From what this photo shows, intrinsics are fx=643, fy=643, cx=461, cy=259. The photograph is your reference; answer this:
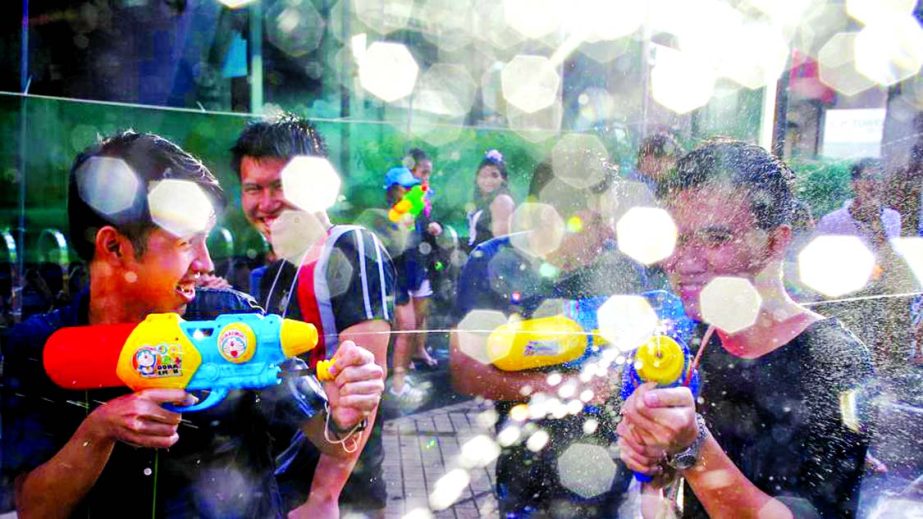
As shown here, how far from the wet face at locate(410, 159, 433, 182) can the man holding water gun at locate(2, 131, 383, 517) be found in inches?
154

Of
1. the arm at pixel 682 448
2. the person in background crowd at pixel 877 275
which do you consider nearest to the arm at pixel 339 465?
the arm at pixel 682 448

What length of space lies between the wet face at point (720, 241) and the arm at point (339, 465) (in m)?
0.69

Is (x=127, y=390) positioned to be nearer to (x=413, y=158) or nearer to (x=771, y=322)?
(x=771, y=322)

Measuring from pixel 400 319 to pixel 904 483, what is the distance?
114 inches

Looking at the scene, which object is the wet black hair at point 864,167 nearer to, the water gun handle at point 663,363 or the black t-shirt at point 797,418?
the black t-shirt at point 797,418

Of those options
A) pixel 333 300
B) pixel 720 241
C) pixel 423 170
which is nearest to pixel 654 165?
pixel 720 241

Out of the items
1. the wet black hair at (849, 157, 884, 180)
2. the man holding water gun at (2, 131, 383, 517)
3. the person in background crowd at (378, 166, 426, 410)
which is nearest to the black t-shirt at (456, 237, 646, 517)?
the man holding water gun at (2, 131, 383, 517)

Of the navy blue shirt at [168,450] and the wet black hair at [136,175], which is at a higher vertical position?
the wet black hair at [136,175]

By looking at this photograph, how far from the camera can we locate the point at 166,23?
13.4 ft

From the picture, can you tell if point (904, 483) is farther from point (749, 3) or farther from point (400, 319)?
point (400, 319)

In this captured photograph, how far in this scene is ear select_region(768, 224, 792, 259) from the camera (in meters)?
1.30

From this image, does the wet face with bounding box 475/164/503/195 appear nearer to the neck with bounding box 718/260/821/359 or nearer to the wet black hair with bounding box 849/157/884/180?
the wet black hair with bounding box 849/157/884/180

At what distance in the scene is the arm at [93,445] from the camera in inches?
41.5

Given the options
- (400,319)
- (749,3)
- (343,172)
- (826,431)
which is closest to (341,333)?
(826,431)
